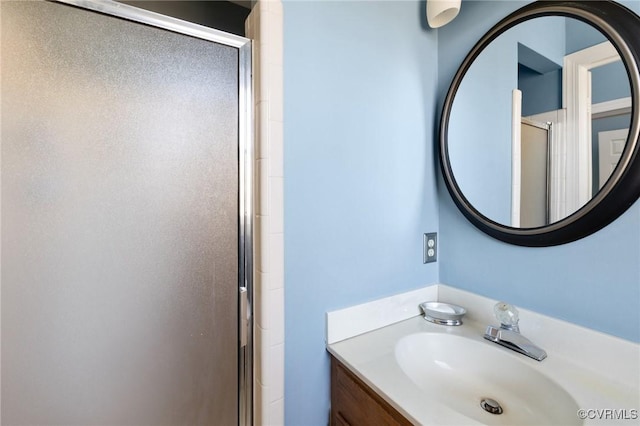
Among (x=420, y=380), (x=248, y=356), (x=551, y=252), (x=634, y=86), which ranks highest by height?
(x=634, y=86)

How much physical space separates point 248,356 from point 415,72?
1271 mm

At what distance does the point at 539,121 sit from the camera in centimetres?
94

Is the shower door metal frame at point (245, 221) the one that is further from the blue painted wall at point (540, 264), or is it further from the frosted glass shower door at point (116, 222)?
the blue painted wall at point (540, 264)

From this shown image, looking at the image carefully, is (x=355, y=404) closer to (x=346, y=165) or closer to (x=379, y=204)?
(x=379, y=204)

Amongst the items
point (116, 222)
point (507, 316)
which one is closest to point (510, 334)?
point (507, 316)

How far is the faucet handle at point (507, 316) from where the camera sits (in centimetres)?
94

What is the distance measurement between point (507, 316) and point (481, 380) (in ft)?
0.77

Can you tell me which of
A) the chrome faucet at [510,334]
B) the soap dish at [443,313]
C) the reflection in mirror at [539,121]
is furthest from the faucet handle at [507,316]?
the reflection in mirror at [539,121]

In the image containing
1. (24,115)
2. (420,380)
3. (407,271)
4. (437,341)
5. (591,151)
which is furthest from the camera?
(407,271)

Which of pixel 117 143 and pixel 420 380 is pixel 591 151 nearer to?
pixel 420 380

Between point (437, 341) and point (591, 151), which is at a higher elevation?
point (591, 151)

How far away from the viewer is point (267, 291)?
840 millimetres

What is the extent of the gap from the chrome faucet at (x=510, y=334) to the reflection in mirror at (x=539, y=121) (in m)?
0.30

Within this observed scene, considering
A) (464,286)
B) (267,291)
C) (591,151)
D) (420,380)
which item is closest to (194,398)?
(267,291)
